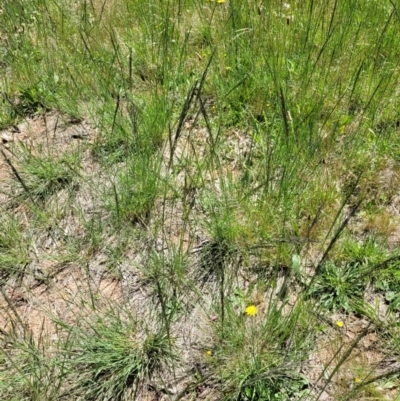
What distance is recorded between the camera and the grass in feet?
5.85

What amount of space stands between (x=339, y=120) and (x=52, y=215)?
1.55 m

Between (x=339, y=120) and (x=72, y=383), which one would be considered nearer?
(x=72, y=383)

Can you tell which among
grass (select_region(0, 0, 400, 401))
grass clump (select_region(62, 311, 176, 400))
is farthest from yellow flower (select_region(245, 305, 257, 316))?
grass clump (select_region(62, 311, 176, 400))

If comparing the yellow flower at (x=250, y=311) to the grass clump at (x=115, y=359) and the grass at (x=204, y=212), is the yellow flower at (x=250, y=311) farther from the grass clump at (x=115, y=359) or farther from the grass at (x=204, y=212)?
the grass clump at (x=115, y=359)

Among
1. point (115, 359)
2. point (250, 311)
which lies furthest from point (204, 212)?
point (115, 359)

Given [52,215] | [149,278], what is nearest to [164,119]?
[52,215]

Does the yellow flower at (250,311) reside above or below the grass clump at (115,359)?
above

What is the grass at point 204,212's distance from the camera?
5.85 ft

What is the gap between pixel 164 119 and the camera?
2.64 meters

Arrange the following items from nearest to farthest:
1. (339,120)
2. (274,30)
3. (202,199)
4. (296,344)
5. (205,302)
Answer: (296,344), (205,302), (202,199), (339,120), (274,30)

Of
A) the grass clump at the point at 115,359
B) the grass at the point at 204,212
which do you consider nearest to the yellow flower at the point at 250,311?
the grass at the point at 204,212

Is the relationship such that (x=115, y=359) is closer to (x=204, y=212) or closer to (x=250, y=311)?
(x=250, y=311)

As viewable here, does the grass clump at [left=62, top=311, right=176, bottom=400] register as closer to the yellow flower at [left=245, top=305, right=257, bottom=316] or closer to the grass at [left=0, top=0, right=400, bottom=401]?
the grass at [left=0, top=0, right=400, bottom=401]

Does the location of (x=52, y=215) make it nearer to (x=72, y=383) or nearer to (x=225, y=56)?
(x=72, y=383)
